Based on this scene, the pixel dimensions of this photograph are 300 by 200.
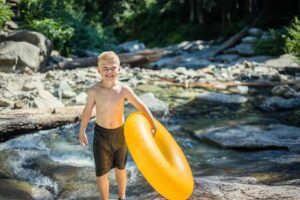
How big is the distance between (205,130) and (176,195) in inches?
163

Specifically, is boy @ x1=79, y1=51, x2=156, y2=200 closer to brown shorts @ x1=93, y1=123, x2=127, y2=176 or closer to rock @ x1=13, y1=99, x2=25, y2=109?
brown shorts @ x1=93, y1=123, x2=127, y2=176

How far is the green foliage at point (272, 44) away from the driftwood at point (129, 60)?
4.42 m

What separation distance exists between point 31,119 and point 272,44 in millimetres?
13076

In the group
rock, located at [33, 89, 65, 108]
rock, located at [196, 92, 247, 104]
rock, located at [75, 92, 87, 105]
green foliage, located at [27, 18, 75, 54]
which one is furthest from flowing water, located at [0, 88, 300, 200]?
green foliage, located at [27, 18, 75, 54]

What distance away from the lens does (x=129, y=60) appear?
17.0 meters

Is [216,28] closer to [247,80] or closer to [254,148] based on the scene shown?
[247,80]

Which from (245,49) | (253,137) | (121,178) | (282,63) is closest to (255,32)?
(245,49)

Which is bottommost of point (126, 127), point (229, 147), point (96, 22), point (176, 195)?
point (229, 147)

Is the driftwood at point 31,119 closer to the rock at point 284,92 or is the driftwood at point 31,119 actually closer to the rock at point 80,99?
the rock at point 80,99

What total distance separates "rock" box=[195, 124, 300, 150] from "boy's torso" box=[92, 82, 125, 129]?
3129 millimetres

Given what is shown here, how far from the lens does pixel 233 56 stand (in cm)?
1842

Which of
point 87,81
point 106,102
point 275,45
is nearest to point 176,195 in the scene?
point 106,102

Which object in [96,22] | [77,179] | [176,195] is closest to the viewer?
[176,195]

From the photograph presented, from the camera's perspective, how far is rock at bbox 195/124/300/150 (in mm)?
6523
